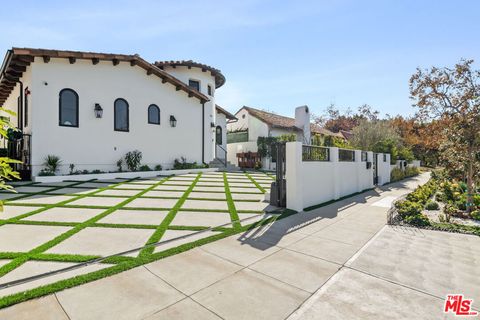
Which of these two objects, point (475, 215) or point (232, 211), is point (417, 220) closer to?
point (475, 215)

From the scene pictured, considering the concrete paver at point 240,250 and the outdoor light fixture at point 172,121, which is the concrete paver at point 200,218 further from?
the outdoor light fixture at point 172,121

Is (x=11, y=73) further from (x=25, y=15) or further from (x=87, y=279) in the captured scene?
(x=87, y=279)

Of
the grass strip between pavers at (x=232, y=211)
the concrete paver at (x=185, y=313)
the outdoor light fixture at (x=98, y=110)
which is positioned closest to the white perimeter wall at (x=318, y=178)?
the grass strip between pavers at (x=232, y=211)

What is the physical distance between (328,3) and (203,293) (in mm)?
7068

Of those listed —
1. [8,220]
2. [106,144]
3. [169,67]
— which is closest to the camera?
[8,220]

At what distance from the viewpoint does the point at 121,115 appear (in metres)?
13.2

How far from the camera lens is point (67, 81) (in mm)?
11477

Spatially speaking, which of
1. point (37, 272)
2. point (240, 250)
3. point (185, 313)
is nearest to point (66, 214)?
point (37, 272)

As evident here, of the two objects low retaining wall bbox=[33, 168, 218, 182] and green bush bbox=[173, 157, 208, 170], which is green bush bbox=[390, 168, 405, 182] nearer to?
green bush bbox=[173, 157, 208, 170]

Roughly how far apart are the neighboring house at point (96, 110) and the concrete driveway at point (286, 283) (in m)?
10.8

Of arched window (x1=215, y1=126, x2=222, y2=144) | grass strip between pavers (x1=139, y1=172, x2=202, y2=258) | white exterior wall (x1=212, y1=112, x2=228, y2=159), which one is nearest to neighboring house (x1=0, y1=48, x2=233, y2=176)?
white exterior wall (x1=212, y1=112, x2=228, y2=159)

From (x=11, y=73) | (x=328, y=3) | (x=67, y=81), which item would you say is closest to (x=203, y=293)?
(x=328, y=3)

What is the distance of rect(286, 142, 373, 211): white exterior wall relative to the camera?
6566 mm

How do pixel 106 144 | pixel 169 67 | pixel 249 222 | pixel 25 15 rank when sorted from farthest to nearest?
pixel 169 67 → pixel 106 144 → pixel 25 15 → pixel 249 222
